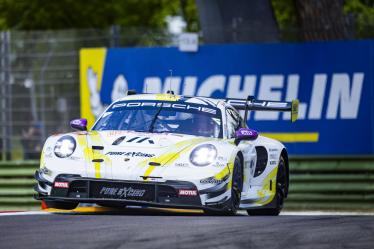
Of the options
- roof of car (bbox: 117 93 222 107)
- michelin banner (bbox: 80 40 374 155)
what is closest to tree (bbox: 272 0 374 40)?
michelin banner (bbox: 80 40 374 155)

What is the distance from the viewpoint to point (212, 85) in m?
19.0

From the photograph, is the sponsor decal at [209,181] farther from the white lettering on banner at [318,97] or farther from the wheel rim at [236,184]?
the white lettering on banner at [318,97]

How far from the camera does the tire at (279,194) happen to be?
45.7 ft

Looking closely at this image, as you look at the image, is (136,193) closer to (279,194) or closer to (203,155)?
(203,155)

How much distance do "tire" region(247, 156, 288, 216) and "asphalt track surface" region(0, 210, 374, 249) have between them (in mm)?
3256

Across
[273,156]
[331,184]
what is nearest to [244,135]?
[273,156]

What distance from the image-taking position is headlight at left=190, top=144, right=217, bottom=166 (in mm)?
11648

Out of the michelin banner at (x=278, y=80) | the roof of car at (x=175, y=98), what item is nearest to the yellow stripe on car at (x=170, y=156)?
the roof of car at (x=175, y=98)

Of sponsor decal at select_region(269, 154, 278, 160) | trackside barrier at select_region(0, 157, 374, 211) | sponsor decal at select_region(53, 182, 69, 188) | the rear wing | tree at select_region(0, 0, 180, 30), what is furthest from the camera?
tree at select_region(0, 0, 180, 30)

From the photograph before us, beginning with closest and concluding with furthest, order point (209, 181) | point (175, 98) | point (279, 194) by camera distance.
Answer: point (209, 181)
point (175, 98)
point (279, 194)

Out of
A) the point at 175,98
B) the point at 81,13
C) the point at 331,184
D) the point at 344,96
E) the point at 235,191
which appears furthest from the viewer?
the point at 81,13

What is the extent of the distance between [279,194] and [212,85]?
520 centimetres

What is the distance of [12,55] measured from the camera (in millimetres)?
19891

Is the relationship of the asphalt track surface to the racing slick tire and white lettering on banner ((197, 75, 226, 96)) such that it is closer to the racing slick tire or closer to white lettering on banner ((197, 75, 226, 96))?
the racing slick tire
